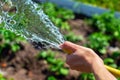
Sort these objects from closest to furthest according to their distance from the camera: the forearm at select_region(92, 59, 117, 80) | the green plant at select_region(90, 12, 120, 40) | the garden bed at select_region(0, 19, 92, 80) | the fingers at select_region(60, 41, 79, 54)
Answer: the forearm at select_region(92, 59, 117, 80)
the fingers at select_region(60, 41, 79, 54)
the garden bed at select_region(0, 19, 92, 80)
the green plant at select_region(90, 12, 120, 40)

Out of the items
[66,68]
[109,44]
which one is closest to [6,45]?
[66,68]

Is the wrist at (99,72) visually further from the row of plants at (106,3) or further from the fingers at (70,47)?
the row of plants at (106,3)

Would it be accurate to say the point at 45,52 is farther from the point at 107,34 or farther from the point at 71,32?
the point at 107,34

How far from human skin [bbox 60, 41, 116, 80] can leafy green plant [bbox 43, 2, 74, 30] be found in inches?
83.5

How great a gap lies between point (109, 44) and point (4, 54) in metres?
0.88

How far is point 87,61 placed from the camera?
1438 mm

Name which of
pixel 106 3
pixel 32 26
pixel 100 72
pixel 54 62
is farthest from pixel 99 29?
pixel 100 72

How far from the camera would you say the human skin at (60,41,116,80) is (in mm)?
1399

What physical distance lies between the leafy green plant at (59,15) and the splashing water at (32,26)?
142 centimetres

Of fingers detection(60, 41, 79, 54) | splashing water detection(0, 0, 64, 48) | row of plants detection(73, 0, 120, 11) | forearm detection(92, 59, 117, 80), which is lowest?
forearm detection(92, 59, 117, 80)

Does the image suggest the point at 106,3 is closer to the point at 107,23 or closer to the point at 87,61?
the point at 107,23

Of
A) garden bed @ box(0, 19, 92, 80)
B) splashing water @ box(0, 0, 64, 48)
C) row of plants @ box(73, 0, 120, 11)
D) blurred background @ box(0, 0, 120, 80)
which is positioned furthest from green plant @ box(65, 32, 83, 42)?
splashing water @ box(0, 0, 64, 48)

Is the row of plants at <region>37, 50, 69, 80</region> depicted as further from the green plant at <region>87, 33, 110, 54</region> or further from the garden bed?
the green plant at <region>87, 33, 110, 54</region>

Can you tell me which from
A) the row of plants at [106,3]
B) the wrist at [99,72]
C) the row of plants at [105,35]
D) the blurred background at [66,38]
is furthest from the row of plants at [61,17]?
the wrist at [99,72]
